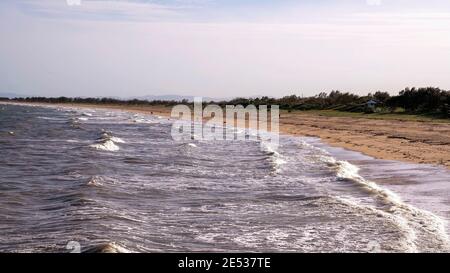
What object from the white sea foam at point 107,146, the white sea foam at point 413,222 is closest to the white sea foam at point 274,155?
the white sea foam at point 413,222

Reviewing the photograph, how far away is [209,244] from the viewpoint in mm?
9328

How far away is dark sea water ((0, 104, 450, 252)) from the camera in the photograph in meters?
9.52

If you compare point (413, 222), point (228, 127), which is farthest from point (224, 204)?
point (228, 127)

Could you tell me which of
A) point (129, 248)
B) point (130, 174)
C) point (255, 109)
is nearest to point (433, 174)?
point (130, 174)

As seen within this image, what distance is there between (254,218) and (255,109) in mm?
62573

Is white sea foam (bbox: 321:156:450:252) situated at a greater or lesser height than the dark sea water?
greater

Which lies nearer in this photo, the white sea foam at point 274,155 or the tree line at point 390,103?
the white sea foam at point 274,155

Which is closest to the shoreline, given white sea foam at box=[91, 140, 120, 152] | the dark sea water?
the dark sea water

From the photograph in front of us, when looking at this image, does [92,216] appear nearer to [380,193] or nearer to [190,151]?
[380,193]

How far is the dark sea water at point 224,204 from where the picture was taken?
952 centimetres

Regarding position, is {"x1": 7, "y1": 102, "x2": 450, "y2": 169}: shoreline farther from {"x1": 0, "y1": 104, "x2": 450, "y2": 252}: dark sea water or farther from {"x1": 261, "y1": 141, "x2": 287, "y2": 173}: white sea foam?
{"x1": 261, "y1": 141, "x2": 287, "y2": 173}: white sea foam
